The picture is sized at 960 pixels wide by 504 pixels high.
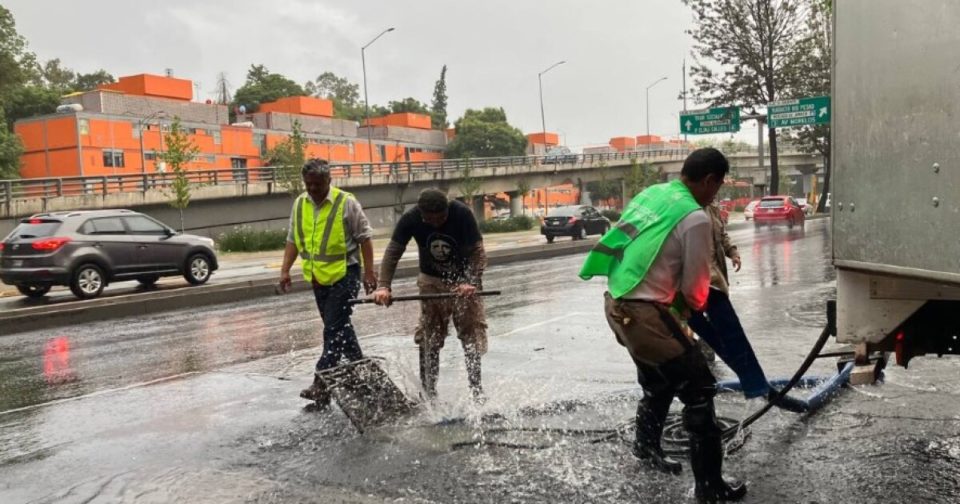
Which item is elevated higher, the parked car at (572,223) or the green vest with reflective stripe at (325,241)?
the green vest with reflective stripe at (325,241)

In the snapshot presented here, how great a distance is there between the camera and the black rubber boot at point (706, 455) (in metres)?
3.86

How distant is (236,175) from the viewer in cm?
5941

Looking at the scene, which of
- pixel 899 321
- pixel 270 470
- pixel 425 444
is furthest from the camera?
pixel 425 444

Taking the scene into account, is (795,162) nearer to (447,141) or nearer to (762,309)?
(447,141)

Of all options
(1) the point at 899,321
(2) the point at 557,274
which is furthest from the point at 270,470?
(2) the point at 557,274

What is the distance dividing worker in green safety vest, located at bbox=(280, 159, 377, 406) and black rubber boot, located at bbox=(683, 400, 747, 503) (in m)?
2.85

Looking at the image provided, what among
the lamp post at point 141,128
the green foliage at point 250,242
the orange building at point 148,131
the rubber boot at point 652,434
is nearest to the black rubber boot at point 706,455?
the rubber boot at point 652,434

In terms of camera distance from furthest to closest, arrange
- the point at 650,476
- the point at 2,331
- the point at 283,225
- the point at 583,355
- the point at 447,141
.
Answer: the point at 447,141, the point at 283,225, the point at 2,331, the point at 583,355, the point at 650,476

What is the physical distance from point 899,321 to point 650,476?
61.2 inches

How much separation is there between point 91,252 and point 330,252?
11566 millimetres

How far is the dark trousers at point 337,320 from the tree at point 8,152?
5665 cm

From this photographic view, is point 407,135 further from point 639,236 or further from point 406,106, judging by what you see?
point 639,236

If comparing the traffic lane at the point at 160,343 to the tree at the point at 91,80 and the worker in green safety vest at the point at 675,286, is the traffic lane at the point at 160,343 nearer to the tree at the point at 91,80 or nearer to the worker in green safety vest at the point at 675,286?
the worker in green safety vest at the point at 675,286

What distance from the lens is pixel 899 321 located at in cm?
322
